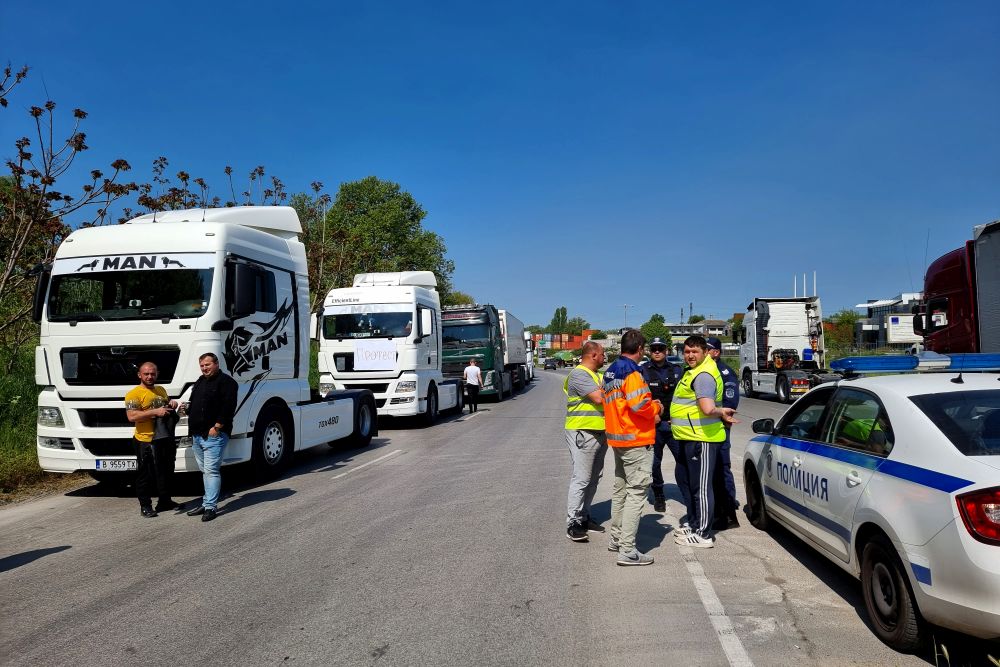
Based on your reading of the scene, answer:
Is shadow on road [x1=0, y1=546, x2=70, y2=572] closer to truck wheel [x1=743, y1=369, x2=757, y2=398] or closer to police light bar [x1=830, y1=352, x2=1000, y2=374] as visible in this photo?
police light bar [x1=830, y1=352, x2=1000, y2=374]

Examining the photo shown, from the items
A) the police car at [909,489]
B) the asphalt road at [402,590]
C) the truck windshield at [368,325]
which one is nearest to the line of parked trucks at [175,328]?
the asphalt road at [402,590]

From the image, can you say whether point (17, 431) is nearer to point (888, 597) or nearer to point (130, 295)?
point (130, 295)

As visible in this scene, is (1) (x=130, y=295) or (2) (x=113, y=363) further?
(1) (x=130, y=295)

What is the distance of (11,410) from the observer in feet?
35.7

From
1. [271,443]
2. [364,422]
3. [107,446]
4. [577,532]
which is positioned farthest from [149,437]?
[364,422]

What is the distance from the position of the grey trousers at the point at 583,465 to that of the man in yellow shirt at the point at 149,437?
4.41 metres

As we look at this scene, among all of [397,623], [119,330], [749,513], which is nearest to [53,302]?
[119,330]

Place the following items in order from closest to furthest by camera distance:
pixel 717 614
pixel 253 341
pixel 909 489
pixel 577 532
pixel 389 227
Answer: pixel 909 489, pixel 717 614, pixel 577 532, pixel 253 341, pixel 389 227

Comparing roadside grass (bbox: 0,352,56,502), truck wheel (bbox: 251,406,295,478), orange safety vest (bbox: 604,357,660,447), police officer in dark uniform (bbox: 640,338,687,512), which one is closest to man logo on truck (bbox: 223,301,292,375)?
truck wheel (bbox: 251,406,295,478)

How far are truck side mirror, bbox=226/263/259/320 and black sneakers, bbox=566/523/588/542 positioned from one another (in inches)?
188

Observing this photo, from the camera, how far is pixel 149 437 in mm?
7449

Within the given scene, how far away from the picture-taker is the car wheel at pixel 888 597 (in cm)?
369

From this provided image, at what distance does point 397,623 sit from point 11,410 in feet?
31.3

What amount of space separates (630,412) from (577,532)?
136 centimetres
